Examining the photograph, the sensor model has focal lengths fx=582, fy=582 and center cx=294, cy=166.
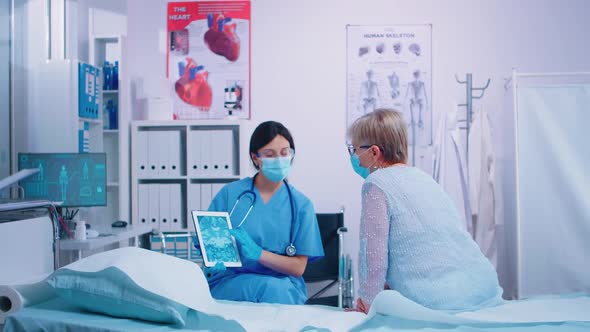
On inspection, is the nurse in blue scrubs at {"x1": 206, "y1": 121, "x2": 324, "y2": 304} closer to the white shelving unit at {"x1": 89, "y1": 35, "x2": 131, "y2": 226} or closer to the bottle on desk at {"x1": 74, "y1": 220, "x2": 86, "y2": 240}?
the bottle on desk at {"x1": 74, "y1": 220, "x2": 86, "y2": 240}

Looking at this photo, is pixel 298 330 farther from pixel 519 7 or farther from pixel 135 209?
pixel 519 7

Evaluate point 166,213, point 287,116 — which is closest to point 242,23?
point 287,116

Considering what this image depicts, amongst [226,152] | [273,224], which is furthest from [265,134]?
[226,152]

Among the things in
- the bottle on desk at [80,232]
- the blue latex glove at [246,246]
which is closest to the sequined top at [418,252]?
the blue latex glove at [246,246]

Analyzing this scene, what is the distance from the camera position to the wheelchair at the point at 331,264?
123 inches

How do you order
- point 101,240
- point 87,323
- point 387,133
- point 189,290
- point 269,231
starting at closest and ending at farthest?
point 87,323
point 189,290
point 387,133
point 269,231
point 101,240

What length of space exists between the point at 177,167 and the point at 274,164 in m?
1.58

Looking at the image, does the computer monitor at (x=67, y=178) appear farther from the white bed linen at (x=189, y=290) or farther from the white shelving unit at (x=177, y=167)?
the white bed linen at (x=189, y=290)

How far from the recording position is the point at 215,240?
2.06 metres

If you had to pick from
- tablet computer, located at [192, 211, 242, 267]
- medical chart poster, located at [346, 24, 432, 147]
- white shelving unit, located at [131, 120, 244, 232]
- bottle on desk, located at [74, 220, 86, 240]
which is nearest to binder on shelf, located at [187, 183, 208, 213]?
white shelving unit, located at [131, 120, 244, 232]

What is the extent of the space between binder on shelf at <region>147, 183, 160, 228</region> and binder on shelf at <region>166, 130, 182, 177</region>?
14 cm

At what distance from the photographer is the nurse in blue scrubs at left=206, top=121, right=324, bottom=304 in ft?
7.03

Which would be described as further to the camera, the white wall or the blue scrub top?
the white wall

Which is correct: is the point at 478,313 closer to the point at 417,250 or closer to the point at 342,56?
the point at 417,250
